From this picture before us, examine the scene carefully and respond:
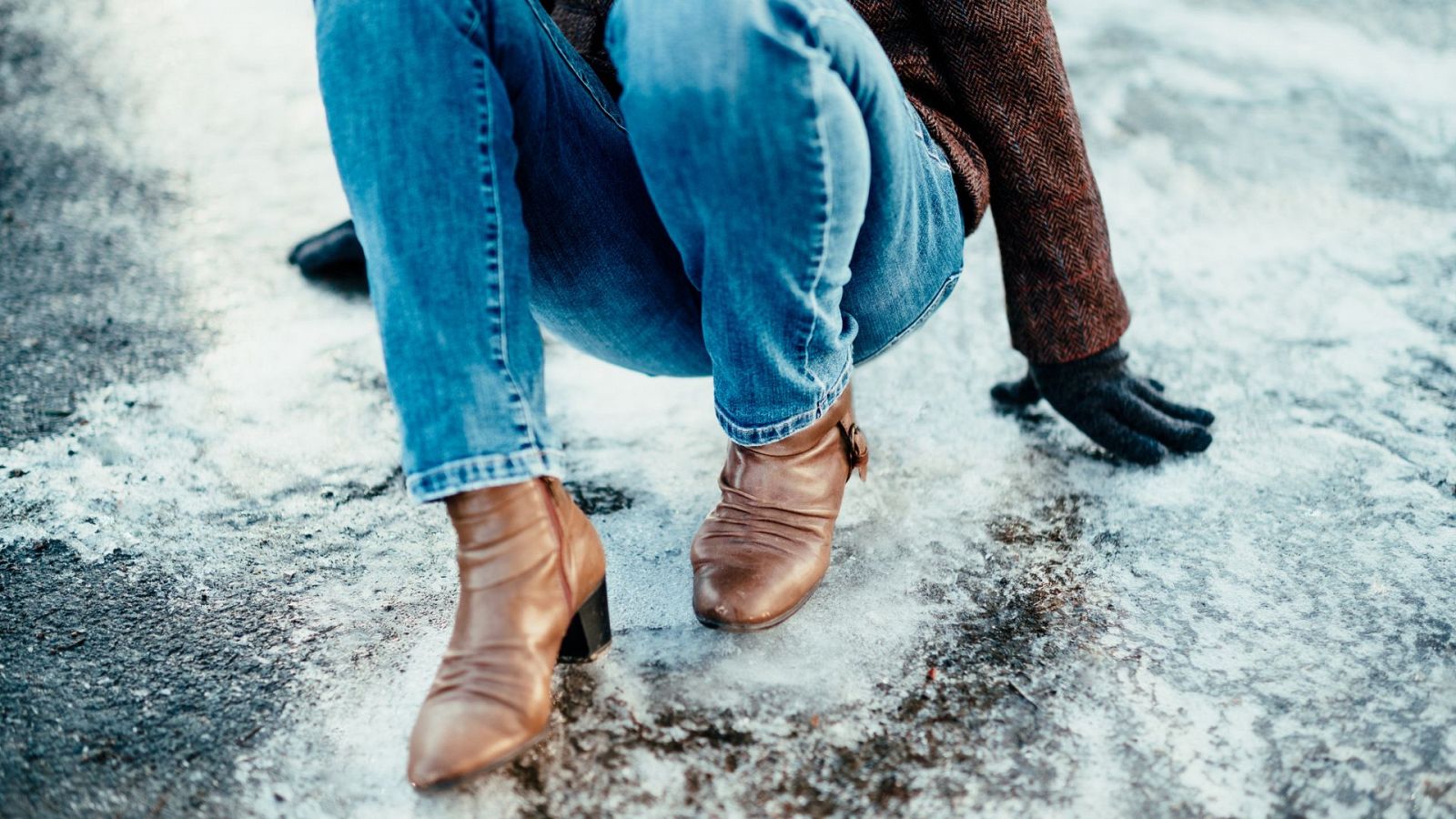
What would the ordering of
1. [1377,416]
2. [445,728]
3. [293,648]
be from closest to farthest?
[445,728]
[293,648]
[1377,416]

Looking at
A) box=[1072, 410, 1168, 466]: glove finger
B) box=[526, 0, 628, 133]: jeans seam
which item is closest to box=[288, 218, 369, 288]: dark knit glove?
box=[526, 0, 628, 133]: jeans seam

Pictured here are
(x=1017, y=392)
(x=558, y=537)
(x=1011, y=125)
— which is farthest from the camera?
(x=1017, y=392)

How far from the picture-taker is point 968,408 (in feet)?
5.45

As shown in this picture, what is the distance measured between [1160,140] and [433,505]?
1940 mm

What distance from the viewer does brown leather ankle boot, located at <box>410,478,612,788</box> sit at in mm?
934

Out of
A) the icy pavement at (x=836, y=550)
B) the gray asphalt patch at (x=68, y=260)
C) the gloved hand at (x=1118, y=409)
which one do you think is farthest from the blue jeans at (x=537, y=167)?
the gray asphalt patch at (x=68, y=260)

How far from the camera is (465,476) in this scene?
94cm

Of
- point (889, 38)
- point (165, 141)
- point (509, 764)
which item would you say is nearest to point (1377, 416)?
point (889, 38)

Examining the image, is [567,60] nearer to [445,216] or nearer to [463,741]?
[445,216]

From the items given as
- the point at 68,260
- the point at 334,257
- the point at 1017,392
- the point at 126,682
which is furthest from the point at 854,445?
the point at 68,260

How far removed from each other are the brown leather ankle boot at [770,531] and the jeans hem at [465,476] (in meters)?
0.30

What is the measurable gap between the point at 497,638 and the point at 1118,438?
90cm

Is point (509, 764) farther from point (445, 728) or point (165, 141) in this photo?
point (165, 141)

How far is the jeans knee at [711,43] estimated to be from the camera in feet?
2.89
